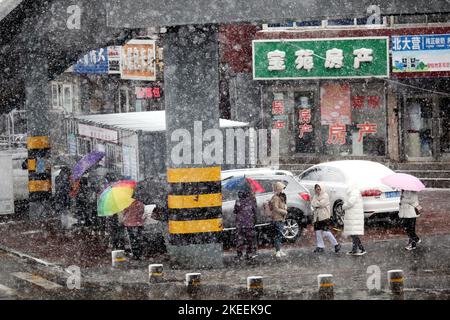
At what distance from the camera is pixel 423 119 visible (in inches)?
1336

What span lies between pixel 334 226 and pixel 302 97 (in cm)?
1389

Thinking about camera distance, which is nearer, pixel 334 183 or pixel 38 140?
pixel 334 183

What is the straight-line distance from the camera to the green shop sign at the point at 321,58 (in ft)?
108

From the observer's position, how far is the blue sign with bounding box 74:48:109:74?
4094cm

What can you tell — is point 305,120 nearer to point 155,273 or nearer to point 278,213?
point 278,213

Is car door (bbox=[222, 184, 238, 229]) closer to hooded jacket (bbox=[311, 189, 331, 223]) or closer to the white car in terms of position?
hooded jacket (bbox=[311, 189, 331, 223])

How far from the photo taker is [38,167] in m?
24.1

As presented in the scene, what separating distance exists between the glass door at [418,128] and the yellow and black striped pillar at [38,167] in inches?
579

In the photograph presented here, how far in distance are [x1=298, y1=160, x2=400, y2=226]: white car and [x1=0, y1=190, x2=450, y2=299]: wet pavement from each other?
569 millimetres

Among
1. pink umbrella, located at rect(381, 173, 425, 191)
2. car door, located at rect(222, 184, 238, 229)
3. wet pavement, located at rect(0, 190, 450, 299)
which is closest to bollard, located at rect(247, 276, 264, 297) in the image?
wet pavement, located at rect(0, 190, 450, 299)

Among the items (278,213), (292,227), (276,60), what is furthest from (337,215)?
(276,60)

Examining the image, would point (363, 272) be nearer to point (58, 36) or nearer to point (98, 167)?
point (58, 36)

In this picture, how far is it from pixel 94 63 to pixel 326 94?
11597 millimetres

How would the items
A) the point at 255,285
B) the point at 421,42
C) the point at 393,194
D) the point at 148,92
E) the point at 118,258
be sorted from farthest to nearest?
1. the point at 148,92
2. the point at 421,42
3. the point at 393,194
4. the point at 118,258
5. the point at 255,285
